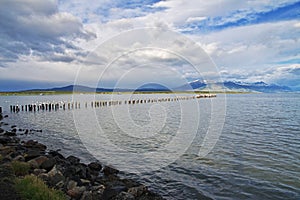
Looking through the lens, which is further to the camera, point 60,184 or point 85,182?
point 85,182

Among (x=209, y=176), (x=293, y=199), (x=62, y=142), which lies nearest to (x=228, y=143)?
(x=209, y=176)

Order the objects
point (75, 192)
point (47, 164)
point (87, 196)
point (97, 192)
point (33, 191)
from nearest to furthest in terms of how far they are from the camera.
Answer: point (33, 191)
point (87, 196)
point (75, 192)
point (97, 192)
point (47, 164)

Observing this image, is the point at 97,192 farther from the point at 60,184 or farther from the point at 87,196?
the point at 60,184

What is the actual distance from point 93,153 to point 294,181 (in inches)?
494

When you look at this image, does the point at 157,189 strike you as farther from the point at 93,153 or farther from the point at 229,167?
the point at 93,153

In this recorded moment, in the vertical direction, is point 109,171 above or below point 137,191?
below

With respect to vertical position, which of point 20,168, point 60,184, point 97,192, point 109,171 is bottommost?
point 109,171

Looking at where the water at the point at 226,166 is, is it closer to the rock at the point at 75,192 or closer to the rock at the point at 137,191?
the rock at the point at 137,191

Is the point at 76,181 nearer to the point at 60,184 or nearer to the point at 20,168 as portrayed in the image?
the point at 60,184

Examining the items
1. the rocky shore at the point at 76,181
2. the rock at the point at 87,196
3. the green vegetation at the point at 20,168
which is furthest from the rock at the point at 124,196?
the green vegetation at the point at 20,168

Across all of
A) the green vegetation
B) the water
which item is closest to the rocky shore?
the green vegetation

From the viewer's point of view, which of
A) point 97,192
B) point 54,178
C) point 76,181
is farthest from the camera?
point 76,181

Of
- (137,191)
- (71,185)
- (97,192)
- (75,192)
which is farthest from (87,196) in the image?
(137,191)

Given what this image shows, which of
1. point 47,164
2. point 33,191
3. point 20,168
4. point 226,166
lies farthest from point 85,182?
point 226,166
